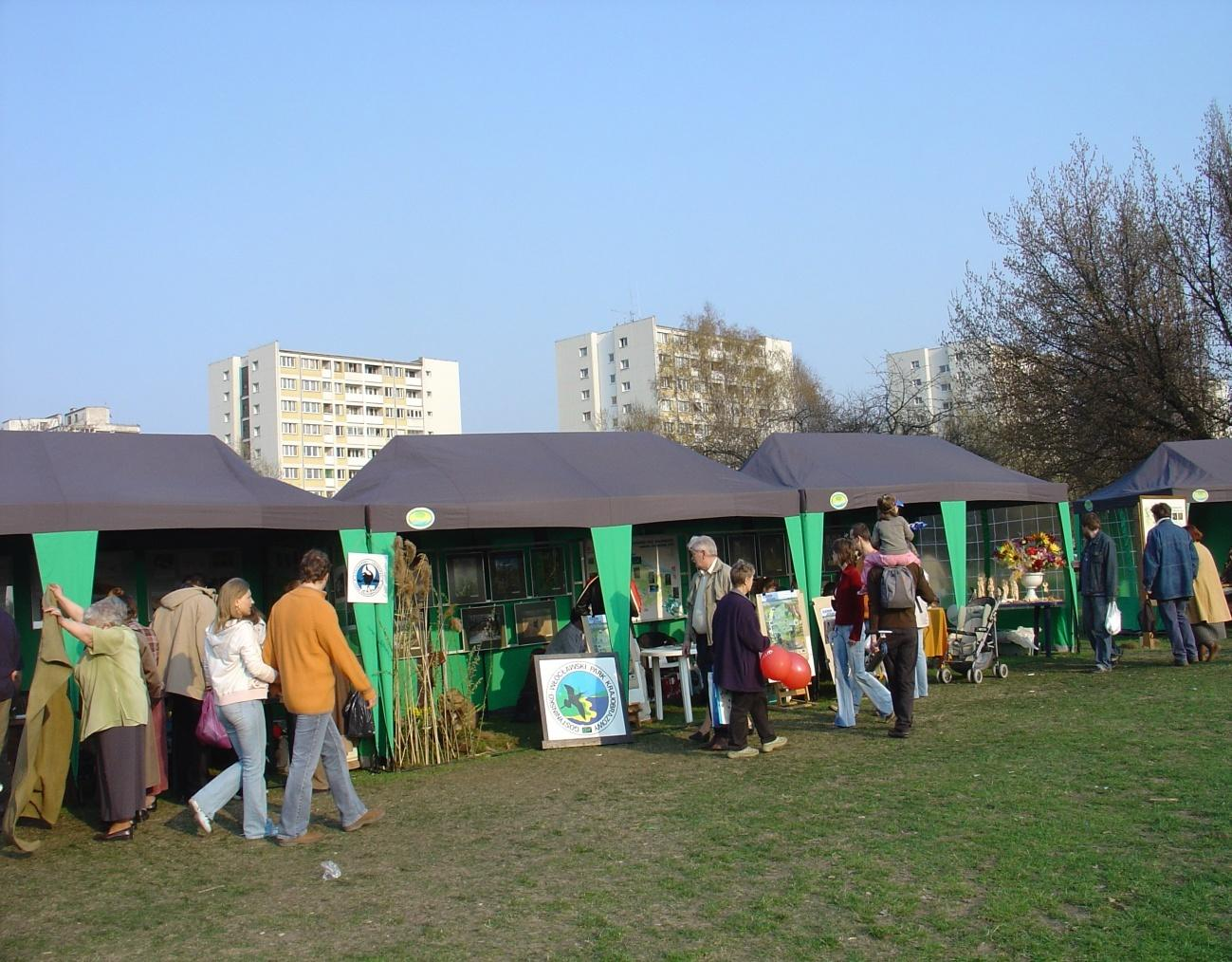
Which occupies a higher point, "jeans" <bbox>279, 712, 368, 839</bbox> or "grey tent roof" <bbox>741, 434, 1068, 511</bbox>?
"grey tent roof" <bbox>741, 434, 1068, 511</bbox>

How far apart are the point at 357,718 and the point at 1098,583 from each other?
7.83 metres

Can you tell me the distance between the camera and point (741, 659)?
27.7 feet

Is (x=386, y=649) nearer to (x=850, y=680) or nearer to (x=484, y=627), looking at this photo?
(x=484, y=627)

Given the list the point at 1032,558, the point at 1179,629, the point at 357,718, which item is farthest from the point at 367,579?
the point at 1032,558

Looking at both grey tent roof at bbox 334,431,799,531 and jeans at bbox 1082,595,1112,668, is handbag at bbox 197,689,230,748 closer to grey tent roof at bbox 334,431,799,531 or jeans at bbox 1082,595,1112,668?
grey tent roof at bbox 334,431,799,531

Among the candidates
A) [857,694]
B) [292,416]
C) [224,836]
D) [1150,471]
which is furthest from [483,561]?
[292,416]

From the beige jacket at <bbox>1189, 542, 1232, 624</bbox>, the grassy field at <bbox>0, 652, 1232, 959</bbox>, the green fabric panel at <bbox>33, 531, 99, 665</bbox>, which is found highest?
the green fabric panel at <bbox>33, 531, 99, 665</bbox>

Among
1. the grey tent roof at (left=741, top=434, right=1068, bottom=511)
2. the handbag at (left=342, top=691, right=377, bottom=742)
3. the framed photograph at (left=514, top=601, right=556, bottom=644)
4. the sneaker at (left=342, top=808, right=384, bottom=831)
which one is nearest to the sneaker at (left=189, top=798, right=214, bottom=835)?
the sneaker at (left=342, top=808, right=384, bottom=831)

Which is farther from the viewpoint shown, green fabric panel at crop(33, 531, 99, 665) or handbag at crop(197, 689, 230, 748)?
handbag at crop(197, 689, 230, 748)

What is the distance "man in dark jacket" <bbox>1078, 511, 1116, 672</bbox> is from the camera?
11.9m

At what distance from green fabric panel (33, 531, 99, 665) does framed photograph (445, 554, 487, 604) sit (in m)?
4.23

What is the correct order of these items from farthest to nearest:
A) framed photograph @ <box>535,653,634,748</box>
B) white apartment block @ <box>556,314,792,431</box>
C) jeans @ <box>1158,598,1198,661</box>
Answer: white apartment block @ <box>556,314,792,431</box> < jeans @ <box>1158,598,1198,661</box> < framed photograph @ <box>535,653,634,748</box>

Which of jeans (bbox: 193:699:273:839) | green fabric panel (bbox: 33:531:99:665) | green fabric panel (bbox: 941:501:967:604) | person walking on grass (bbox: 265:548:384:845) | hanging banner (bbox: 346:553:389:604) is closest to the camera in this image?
person walking on grass (bbox: 265:548:384:845)

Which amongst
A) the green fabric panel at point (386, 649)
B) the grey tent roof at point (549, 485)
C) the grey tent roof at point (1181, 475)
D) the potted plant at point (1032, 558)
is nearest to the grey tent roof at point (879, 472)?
the grey tent roof at point (549, 485)
